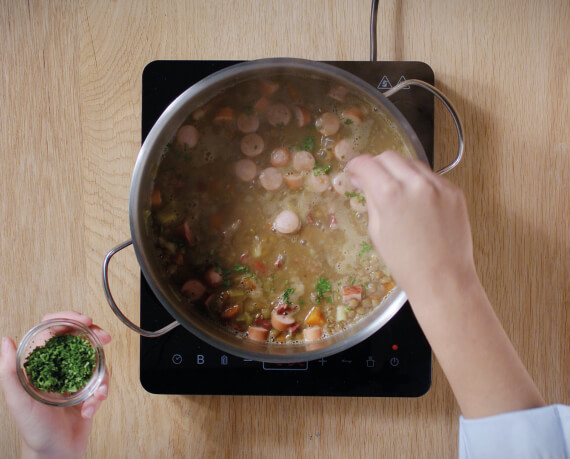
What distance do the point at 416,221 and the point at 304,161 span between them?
281 mm

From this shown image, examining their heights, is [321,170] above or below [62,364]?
above

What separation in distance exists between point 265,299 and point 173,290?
0.17m

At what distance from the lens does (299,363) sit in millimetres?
967

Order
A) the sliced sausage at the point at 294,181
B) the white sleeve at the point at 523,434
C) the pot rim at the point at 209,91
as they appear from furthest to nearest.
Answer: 1. the sliced sausage at the point at 294,181
2. the pot rim at the point at 209,91
3. the white sleeve at the point at 523,434

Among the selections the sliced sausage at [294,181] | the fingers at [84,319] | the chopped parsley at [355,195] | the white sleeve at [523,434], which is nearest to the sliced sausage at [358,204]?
the chopped parsley at [355,195]

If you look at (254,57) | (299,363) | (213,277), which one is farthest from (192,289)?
(254,57)

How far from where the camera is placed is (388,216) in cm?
73

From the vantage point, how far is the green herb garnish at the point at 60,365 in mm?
887

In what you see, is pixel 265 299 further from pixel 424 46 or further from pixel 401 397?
pixel 424 46

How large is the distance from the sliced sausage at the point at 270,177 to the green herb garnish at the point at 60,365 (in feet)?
1.44

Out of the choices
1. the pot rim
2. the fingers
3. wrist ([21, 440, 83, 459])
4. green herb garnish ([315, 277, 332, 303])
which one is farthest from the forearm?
wrist ([21, 440, 83, 459])

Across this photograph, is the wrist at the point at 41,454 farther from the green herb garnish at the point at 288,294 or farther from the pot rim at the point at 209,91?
the green herb garnish at the point at 288,294

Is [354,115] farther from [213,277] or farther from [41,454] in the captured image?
[41,454]

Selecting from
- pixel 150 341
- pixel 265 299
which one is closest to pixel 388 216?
pixel 265 299
